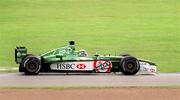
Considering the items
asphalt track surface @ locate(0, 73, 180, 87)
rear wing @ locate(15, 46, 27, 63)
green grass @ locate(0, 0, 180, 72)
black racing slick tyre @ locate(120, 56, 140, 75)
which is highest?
green grass @ locate(0, 0, 180, 72)

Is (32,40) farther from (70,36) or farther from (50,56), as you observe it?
(50,56)

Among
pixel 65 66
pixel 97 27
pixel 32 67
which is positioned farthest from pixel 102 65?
pixel 97 27

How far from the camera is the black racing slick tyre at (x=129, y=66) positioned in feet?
60.0

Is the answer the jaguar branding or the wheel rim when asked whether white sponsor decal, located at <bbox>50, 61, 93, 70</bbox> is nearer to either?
the jaguar branding

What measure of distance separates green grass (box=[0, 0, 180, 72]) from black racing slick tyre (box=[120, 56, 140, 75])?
127 inches

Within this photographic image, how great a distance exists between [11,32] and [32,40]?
291cm

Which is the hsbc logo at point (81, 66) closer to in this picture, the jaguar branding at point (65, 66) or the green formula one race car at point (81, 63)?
the green formula one race car at point (81, 63)

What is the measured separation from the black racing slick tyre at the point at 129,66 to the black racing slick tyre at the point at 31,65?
261cm

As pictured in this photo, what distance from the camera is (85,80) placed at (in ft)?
55.2

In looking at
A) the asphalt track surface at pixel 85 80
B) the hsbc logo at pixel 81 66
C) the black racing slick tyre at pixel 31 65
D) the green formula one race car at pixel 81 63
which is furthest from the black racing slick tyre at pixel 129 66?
the black racing slick tyre at pixel 31 65

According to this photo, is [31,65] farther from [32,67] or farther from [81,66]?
[81,66]

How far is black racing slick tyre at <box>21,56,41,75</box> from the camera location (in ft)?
59.2

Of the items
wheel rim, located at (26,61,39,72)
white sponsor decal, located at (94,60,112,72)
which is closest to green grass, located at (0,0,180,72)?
white sponsor decal, located at (94,60,112,72)

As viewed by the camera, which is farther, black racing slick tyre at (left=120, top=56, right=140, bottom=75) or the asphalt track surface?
black racing slick tyre at (left=120, top=56, right=140, bottom=75)
